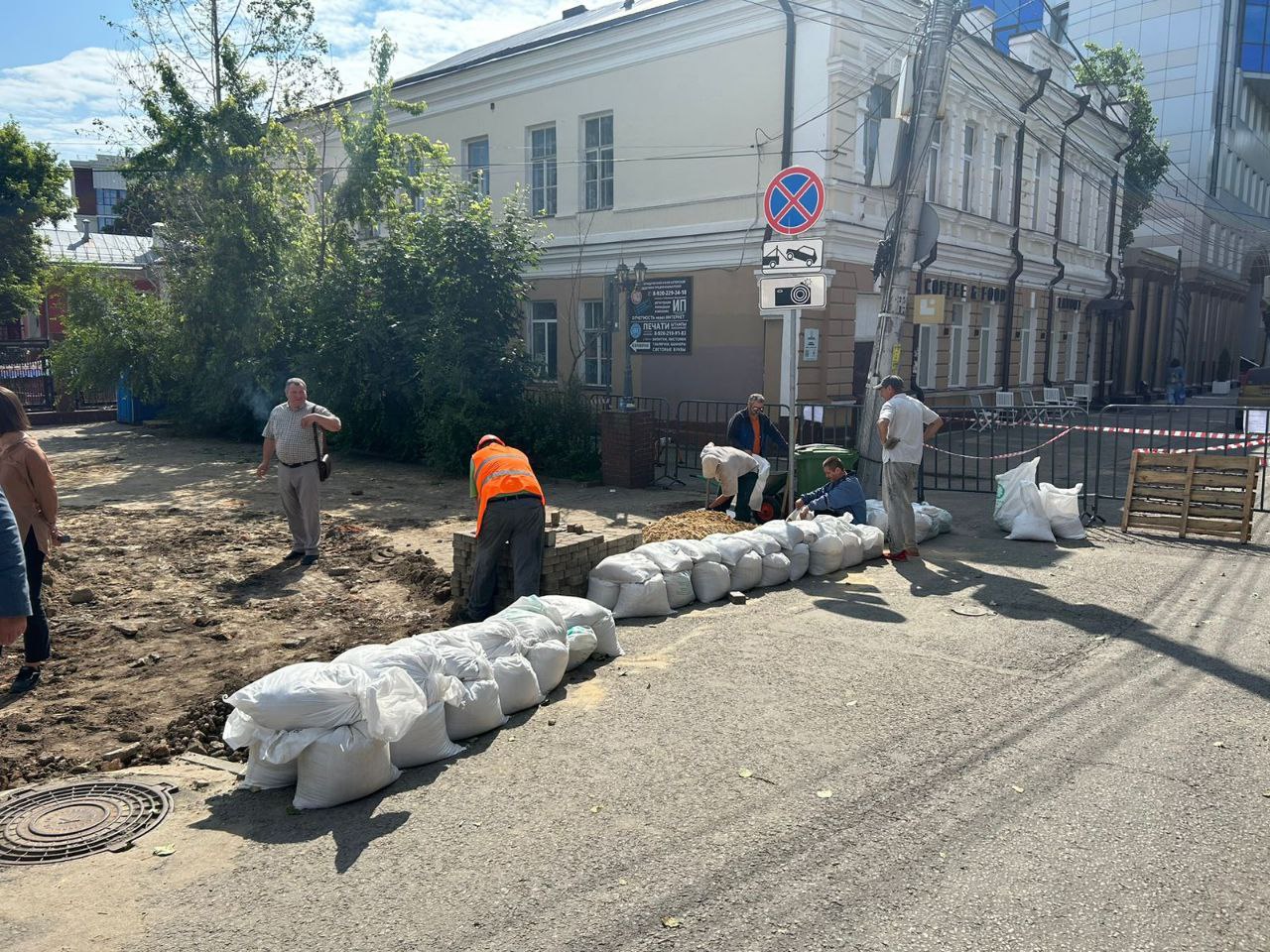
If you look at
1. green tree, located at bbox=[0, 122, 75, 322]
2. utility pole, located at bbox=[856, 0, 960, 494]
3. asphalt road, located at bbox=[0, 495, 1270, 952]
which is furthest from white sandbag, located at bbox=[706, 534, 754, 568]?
Result: green tree, located at bbox=[0, 122, 75, 322]

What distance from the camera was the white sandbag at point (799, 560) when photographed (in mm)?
8039

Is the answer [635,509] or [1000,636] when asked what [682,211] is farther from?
[1000,636]

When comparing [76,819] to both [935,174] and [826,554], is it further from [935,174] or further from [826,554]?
[935,174]

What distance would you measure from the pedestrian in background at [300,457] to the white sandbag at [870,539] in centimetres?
493

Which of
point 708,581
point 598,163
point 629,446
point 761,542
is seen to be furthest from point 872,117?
point 708,581

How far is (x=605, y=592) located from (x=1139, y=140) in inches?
1310

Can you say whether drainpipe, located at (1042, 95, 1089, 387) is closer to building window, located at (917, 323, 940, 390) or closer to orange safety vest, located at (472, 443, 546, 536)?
building window, located at (917, 323, 940, 390)

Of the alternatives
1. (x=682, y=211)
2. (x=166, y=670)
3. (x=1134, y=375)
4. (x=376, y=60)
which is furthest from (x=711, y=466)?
(x=1134, y=375)

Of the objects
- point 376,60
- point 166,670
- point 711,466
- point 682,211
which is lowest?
point 166,670

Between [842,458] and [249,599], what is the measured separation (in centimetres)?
609

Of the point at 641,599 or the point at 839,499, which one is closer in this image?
the point at 641,599

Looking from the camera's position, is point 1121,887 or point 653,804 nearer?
point 1121,887

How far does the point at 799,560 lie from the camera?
8.09 meters

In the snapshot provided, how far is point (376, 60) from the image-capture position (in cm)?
1952
